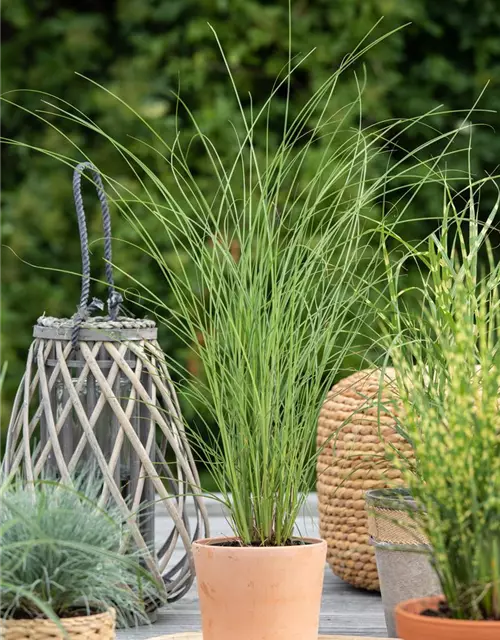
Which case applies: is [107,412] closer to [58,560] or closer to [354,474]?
[354,474]

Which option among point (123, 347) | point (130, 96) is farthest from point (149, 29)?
point (123, 347)

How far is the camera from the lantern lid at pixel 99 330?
1.68 metres

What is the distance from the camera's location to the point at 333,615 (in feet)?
5.70

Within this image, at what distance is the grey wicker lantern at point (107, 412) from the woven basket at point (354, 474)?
0.27 metres

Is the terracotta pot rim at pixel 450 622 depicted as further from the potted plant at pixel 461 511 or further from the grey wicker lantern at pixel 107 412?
the grey wicker lantern at pixel 107 412

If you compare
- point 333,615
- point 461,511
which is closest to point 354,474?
point 333,615

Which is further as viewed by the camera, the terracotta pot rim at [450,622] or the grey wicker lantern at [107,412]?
the grey wicker lantern at [107,412]

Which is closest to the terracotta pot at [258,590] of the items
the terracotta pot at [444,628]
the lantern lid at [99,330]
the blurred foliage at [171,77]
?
the terracotta pot at [444,628]

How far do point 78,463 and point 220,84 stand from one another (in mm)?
1878

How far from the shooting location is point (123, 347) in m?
1.69

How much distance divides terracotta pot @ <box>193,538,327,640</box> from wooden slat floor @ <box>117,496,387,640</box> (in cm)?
16

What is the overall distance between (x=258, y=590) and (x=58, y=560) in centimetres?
27

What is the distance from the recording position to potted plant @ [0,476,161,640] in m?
1.12

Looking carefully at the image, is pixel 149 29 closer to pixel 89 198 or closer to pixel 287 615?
pixel 89 198
